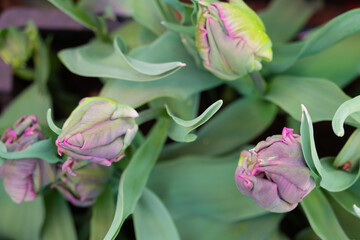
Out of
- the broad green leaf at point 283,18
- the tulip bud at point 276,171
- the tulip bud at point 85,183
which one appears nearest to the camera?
the tulip bud at point 276,171

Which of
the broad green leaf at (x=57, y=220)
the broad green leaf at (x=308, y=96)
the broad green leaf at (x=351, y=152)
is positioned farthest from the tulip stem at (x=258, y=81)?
the broad green leaf at (x=57, y=220)

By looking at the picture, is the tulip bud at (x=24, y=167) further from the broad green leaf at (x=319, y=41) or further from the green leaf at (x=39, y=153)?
the broad green leaf at (x=319, y=41)

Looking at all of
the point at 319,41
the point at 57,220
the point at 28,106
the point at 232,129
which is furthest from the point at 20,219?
the point at 319,41

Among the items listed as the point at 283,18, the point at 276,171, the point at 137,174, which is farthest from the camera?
the point at 283,18

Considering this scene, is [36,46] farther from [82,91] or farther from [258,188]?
[258,188]

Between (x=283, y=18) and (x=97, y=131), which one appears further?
(x=283, y=18)

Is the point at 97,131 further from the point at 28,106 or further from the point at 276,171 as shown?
the point at 28,106

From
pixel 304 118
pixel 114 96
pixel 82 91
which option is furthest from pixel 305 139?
pixel 82 91
